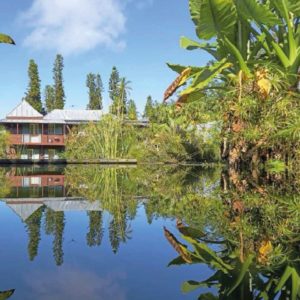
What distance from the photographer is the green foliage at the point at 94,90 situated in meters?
59.8

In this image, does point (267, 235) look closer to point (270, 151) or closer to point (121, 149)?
point (270, 151)

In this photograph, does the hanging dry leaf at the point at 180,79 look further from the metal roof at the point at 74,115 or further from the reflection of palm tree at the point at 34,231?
the metal roof at the point at 74,115

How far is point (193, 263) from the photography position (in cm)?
276

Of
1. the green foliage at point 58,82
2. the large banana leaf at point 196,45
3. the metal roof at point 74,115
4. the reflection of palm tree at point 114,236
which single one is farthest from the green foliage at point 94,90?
the reflection of palm tree at point 114,236

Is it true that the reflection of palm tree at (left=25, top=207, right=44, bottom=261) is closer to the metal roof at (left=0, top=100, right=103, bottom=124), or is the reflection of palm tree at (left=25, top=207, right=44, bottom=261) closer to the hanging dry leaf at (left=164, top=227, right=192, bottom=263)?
the hanging dry leaf at (left=164, top=227, right=192, bottom=263)

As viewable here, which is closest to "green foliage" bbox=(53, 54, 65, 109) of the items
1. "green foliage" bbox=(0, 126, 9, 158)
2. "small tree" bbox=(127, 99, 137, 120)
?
"small tree" bbox=(127, 99, 137, 120)

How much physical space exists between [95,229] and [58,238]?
0.51 meters

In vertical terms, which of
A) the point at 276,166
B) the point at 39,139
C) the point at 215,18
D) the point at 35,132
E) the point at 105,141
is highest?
the point at 215,18

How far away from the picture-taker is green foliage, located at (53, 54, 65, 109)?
56188 millimetres

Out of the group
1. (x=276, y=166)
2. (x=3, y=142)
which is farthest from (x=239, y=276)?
(x=3, y=142)

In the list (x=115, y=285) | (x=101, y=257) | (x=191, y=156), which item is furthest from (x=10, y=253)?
(x=191, y=156)

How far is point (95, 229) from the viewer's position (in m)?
4.00

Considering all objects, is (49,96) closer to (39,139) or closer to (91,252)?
(39,139)

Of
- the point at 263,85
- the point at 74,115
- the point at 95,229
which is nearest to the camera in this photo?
the point at 95,229
